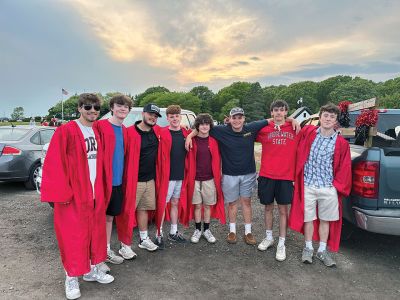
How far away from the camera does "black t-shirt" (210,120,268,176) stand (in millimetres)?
4641

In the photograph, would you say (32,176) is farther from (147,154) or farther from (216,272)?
(216,272)

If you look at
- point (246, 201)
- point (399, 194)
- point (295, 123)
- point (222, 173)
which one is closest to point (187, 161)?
point (222, 173)

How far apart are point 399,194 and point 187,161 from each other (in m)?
2.60

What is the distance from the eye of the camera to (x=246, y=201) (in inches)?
189

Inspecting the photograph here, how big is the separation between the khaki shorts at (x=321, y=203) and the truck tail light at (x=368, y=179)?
0.31m

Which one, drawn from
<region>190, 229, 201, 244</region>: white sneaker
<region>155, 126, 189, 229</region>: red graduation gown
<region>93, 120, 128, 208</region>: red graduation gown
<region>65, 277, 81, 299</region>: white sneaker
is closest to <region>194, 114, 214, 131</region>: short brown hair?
<region>155, 126, 189, 229</region>: red graduation gown

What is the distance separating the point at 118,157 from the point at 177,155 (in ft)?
3.12

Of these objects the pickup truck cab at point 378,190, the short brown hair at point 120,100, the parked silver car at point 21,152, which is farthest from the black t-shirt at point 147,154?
the parked silver car at point 21,152

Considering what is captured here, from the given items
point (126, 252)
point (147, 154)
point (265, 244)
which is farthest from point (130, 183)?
point (265, 244)

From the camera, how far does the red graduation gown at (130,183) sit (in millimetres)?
4027

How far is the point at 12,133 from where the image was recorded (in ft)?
27.0

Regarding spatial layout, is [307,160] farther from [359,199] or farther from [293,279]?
[293,279]

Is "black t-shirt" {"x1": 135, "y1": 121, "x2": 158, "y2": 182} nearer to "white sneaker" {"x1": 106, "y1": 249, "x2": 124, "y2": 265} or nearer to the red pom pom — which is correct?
"white sneaker" {"x1": 106, "y1": 249, "x2": 124, "y2": 265}

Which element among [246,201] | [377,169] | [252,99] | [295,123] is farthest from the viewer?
[252,99]
